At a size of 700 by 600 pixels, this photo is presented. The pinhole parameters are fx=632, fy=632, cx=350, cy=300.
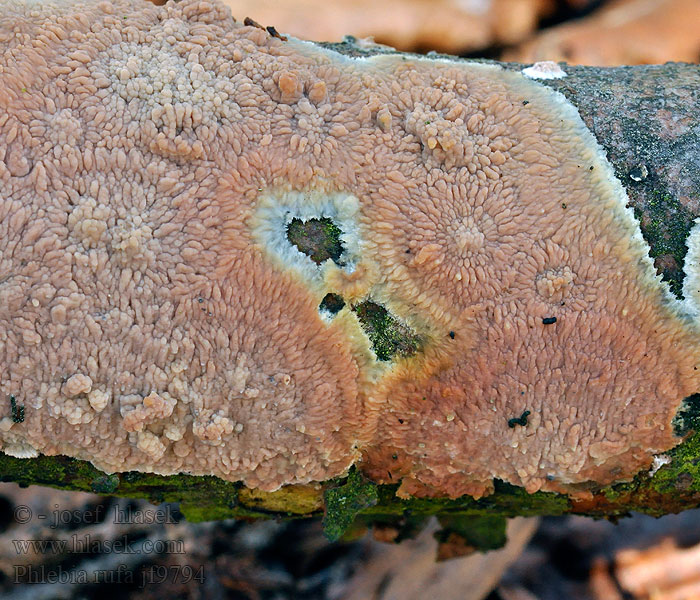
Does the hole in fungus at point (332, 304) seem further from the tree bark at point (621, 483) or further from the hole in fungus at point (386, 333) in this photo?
the tree bark at point (621, 483)

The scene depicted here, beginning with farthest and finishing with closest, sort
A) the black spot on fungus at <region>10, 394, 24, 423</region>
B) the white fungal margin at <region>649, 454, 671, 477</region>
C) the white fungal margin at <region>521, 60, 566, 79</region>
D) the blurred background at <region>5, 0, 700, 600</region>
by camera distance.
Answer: the blurred background at <region>5, 0, 700, 600</region>
the white fungal margin at <region>521, 60, 566, 79</region>
the white fungal margin at <region>649, 454, 671, 477</region>
the black spot on fungus at <region>10, 394, 24, 423</region>

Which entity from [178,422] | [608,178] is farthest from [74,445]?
[608,178]

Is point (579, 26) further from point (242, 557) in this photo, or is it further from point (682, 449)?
point (242, 557)

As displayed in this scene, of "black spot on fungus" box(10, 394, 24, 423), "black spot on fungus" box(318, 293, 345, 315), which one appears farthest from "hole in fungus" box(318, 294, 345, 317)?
"black spot on fungus" box(10, 394, 24, 423)

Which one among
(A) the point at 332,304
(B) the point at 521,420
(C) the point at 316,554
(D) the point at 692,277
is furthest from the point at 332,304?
(C) the point at 316,554

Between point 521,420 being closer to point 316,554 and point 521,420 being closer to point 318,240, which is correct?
point 318,240

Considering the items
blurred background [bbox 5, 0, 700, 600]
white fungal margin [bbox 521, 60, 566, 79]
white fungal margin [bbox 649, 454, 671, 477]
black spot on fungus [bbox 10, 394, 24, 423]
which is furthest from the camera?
blurred background [bbox 5, 0, 700, 600]

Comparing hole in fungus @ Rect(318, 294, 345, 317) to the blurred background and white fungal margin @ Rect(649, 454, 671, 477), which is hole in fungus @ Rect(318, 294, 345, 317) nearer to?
white fungal margin @ Rect(649, 454, 671, 477)

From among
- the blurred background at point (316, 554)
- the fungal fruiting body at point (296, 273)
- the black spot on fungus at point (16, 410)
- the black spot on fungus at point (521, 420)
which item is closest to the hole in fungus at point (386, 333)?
the fungal fruiting body at point (296, 273)
